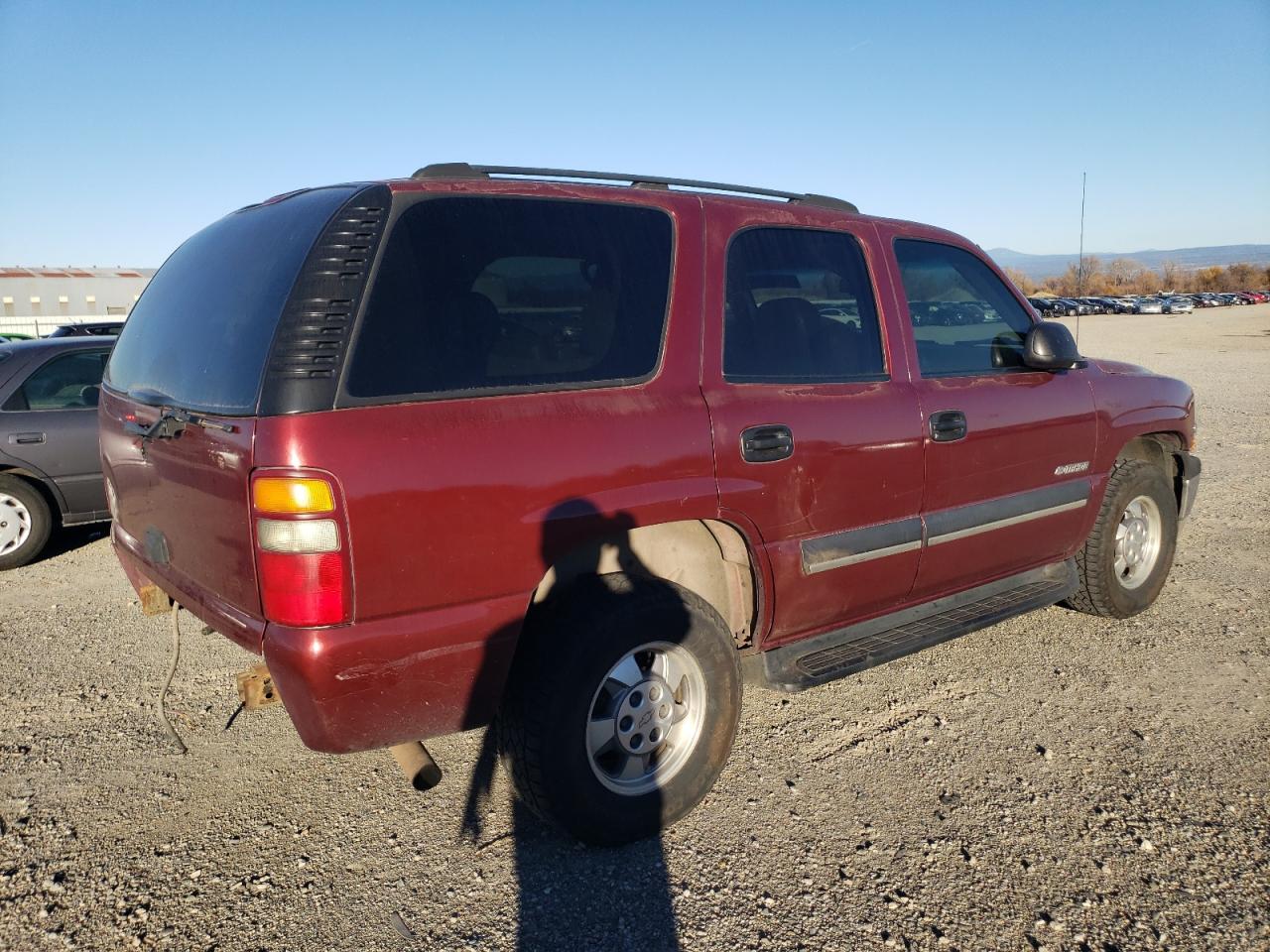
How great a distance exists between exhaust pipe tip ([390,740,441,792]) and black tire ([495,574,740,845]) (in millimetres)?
232

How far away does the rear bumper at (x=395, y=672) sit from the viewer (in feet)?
7.61

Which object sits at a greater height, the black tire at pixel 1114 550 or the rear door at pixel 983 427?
the rear door at pixel 983 427

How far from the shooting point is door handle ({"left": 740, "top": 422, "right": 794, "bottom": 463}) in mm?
2965

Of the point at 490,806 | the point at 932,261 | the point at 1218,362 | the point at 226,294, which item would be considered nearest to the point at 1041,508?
the point at 932,261

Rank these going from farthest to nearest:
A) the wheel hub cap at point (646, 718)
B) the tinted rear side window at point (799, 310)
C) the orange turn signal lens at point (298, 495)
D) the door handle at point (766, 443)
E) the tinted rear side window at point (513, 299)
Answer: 1. the tinted rear side window at point (799, 310)
2. the door handle at point (766, 443)
3. the wheel hub cap at point (646, 718)
4. the tinted rear side window at point (513, 299)
5. the orange turn signal lens at point (298, 495)

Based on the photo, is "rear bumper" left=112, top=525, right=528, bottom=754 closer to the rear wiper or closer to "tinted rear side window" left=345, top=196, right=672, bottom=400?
the rear wiper

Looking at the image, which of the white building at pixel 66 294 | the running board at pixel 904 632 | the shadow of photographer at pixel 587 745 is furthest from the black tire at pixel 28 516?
the white building at pixel 66 294

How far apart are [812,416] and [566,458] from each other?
39.8 inches

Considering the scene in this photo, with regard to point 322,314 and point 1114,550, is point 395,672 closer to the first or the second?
point 322,314

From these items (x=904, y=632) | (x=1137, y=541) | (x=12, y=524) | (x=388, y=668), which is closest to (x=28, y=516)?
(x=12, y=524)

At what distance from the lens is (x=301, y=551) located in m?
2.28

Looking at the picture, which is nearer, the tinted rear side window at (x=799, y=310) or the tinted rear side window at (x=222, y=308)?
the tinted rear side window at (x=222, y=308)

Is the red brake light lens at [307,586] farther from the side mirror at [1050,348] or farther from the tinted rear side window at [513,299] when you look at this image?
the side mirror at [1050,348]

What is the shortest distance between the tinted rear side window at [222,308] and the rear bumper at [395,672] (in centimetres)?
64
